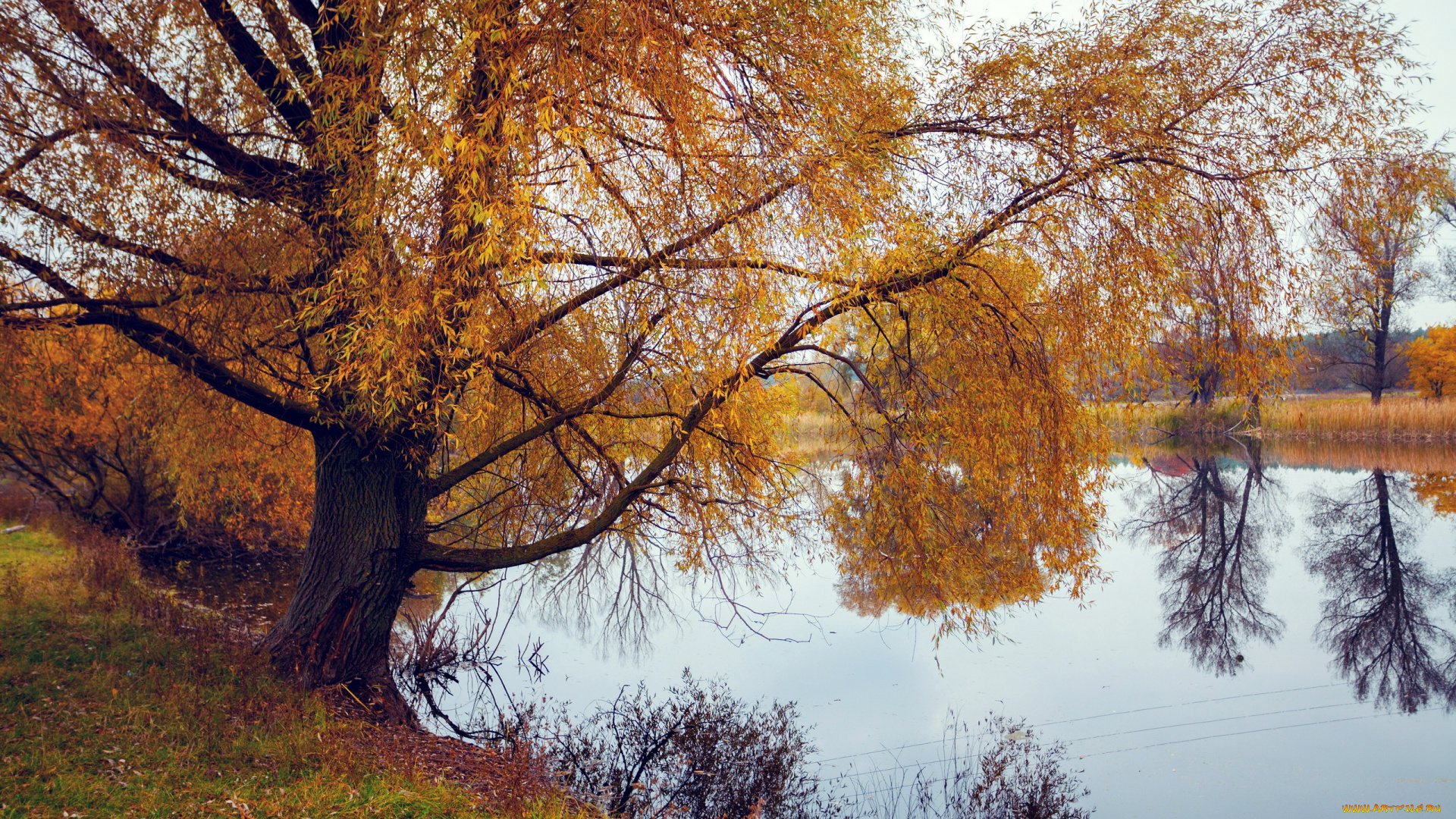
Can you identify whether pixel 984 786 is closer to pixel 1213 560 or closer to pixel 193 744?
pixel 193 744

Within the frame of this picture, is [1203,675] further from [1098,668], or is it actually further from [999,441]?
[999,441]

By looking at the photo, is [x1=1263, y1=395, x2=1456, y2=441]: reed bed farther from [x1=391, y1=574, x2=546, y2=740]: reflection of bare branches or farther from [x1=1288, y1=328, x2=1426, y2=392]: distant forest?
[x1=391, y1=574, x2=546, y2=740]: reflection of bare branches

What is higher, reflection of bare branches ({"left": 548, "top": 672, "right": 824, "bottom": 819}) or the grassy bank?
the grassy bank

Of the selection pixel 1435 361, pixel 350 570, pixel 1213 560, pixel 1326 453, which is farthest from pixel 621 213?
pixel 1435 361

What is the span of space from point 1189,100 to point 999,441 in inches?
110

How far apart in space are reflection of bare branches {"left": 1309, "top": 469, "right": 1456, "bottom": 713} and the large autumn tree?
511 cm

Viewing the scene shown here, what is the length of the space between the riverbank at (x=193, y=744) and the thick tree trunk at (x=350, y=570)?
0.35m

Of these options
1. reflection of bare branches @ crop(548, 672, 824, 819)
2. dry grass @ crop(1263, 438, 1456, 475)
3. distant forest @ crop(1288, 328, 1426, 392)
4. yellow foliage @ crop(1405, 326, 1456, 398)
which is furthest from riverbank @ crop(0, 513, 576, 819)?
yellow foliage @ crop(1405, 326, 1456, 398)

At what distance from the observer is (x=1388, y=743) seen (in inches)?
283

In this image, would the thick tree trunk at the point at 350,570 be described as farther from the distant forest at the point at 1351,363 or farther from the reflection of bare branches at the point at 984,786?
the distant forest at the point at 1351,363

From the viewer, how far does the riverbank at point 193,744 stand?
4277 millimetres

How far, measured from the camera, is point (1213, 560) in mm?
14430

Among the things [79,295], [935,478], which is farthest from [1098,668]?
[79,295]

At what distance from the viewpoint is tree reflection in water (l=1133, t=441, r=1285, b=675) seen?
10539mm
